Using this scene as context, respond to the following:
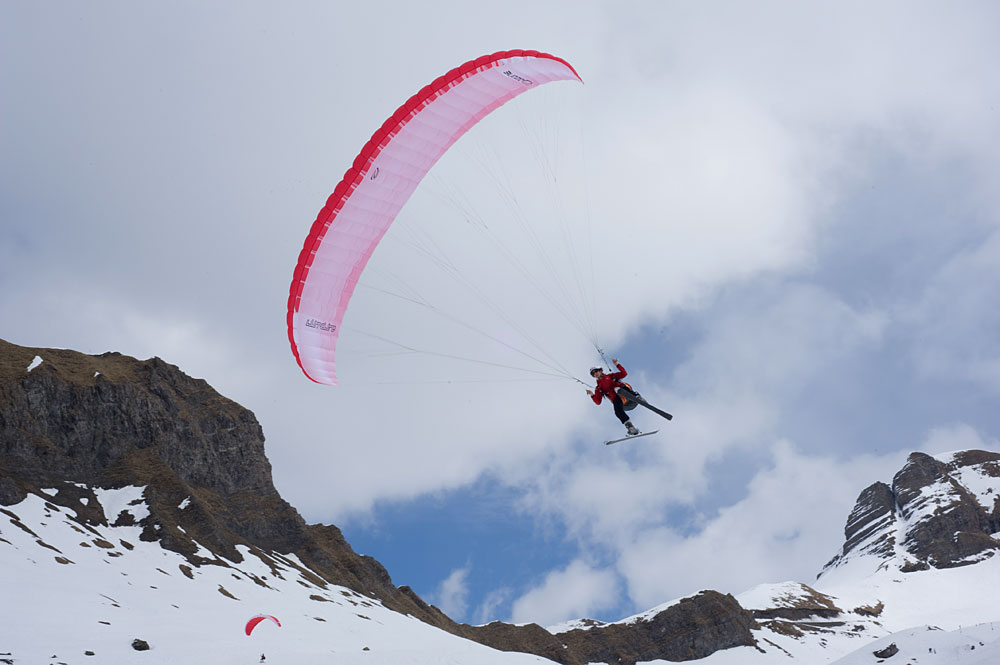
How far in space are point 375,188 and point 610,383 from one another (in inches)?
325

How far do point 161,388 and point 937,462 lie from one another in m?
176

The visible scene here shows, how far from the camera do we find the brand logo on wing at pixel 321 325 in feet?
67.3

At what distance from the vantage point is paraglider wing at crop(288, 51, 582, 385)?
19.7m

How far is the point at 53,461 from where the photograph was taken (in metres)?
57.1

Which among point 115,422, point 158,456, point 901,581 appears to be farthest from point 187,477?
point 901,581

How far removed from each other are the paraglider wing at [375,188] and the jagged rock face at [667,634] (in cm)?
6583

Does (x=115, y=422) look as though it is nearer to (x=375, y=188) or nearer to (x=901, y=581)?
(x=375, y=188)

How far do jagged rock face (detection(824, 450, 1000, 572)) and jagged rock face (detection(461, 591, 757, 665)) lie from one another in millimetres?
79559

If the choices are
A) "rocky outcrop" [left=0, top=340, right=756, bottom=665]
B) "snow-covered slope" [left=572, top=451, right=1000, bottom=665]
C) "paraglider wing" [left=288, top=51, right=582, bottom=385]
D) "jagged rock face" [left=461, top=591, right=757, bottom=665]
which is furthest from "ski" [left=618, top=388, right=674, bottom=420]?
"jagged rock face" [left=461, top=591, right=757, bottom=665]

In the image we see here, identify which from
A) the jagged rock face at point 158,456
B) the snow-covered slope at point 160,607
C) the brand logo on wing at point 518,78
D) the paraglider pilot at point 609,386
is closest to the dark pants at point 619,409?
the paraglider pilot at point 609,386

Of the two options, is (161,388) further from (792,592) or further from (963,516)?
(963,516)

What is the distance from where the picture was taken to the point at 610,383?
815 inches

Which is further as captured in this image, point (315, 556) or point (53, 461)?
point (315, 556)

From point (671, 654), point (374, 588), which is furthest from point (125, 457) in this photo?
point (671, 654)
